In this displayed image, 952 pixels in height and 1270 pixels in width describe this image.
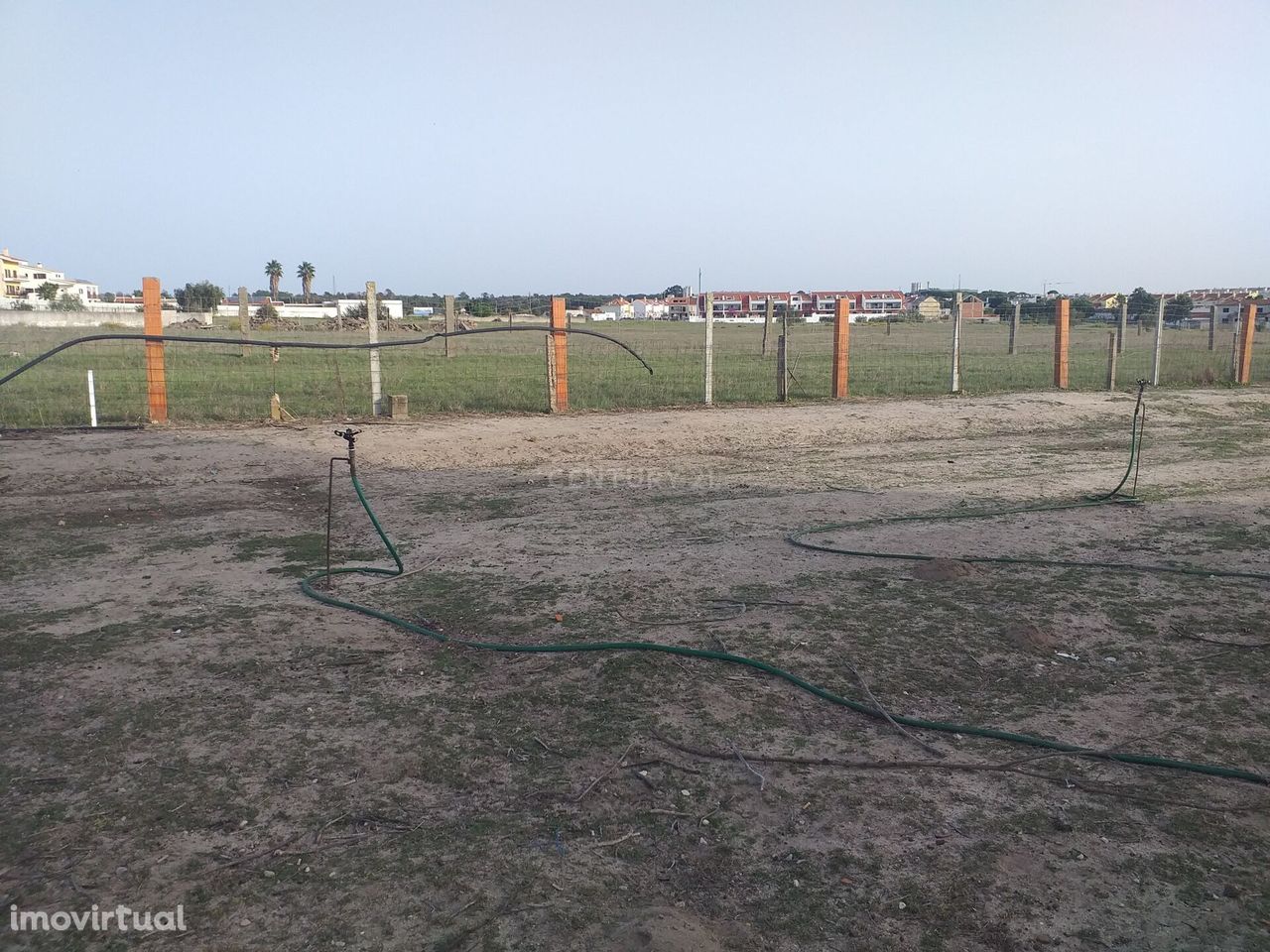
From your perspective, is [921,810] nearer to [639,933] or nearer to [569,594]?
[639,933]

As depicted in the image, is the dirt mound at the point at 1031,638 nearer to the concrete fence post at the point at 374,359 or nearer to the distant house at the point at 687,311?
the concrete fence post at the point at 374,359

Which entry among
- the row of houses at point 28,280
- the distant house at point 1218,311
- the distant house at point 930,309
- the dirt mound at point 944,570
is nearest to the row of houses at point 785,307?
the distant house at point 930,309

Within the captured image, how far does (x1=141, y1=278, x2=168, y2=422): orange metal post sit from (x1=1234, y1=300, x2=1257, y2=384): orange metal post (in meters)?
22.4

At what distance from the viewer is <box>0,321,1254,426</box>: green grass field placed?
15430mm

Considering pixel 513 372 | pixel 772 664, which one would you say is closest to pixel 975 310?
pixel 513 372

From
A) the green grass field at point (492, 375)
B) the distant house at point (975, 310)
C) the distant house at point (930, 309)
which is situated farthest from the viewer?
the distant house at point (930, 309)

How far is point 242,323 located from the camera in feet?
82.2

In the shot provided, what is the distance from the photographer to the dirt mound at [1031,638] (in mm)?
5578

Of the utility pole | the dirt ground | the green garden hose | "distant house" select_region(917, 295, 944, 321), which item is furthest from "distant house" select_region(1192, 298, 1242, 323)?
the green garden hose

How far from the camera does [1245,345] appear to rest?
76.0 feet

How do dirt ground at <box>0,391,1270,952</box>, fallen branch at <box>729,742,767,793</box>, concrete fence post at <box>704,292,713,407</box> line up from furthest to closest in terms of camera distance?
concrete fence post at <box>704,292,713,407</box>, fallen branch at <box>729,742,767,793</box>, dirt ground at <box>0,391,1270,952</box>

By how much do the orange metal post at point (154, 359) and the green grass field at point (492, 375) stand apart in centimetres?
40

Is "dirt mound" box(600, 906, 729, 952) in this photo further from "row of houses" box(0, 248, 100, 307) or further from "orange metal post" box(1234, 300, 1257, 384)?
"row of houses" box(0, 248, 100, 307)

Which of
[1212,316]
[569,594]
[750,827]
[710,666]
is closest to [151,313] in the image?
[569,594]
